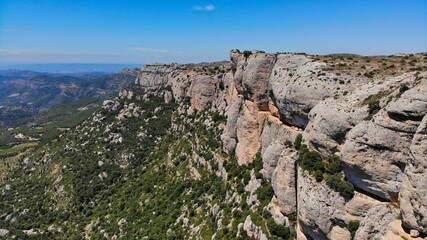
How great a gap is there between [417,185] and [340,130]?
10.0 meters

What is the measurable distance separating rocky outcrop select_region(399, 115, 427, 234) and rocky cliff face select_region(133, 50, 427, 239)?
8 cm

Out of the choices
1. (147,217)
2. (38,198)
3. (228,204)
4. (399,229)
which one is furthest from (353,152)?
(38,198)

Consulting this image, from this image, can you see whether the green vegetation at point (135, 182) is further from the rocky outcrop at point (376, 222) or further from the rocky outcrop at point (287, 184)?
the rocky outcrop at point (376, 222)

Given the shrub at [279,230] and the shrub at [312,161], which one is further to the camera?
the shrub at [279,230]

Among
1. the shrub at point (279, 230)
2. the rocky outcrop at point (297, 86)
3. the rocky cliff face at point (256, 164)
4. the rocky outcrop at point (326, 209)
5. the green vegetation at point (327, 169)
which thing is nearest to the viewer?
the rocky cliff face at point (256, 164)

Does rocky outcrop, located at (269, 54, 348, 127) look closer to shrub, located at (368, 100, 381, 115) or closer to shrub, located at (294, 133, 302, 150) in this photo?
shrub, located at (294, 133, 302, 150)

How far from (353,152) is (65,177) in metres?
111

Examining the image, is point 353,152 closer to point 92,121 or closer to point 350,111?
point 350,111

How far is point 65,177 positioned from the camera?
320ft

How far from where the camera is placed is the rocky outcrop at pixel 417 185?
19.5 m

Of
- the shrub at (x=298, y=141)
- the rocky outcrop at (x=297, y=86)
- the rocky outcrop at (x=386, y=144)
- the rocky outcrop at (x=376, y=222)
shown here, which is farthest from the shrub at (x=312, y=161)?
the rocky outcrop at (x=297, y=86)

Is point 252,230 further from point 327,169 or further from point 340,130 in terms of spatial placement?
point 340,130

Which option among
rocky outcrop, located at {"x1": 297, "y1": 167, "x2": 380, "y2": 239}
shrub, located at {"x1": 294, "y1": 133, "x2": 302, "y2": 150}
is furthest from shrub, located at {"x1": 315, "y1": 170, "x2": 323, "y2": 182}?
shrub, located at {"x1": 294, "y1": 133, "x2": 302, "y2": 150}

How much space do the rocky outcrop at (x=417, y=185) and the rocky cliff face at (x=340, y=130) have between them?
8 centimetres
